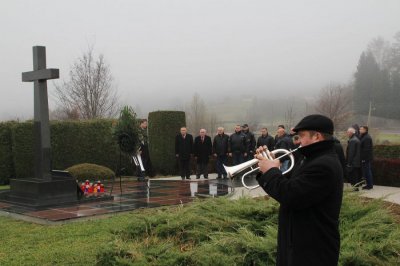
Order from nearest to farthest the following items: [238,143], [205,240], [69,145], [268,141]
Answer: [205,240]
[268,141]
[238,143]
[69,145]

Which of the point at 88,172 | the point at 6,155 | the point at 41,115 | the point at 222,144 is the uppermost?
the point at 41,115

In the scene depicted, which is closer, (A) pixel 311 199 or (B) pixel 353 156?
(A) pixel 311 199

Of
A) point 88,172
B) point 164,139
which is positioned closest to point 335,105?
point 164,139

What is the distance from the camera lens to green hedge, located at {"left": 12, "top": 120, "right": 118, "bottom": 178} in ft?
57.0

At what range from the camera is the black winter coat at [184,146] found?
53.8ft

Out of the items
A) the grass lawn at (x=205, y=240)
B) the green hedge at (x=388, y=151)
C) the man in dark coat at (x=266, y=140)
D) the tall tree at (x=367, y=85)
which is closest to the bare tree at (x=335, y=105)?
the tall tree at (x=367, y=85)

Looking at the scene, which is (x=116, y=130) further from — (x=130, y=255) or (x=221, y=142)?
(x=130, y=255)

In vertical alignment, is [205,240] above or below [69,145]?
below

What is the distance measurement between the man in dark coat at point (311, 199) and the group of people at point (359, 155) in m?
10.5

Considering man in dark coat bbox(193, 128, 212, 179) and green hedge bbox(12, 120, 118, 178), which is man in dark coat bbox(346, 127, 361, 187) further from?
green hedge bbox(12, 120, 118, 178)

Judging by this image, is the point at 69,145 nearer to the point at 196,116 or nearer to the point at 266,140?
the point at 266,140

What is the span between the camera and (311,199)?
2.99 metres

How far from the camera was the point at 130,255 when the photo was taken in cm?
521

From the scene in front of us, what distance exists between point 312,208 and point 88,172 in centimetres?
1319
